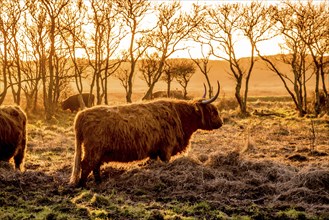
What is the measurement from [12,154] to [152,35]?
19.6 metres

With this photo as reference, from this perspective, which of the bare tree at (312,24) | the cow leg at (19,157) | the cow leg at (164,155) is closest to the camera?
the cow leg at (164,155)

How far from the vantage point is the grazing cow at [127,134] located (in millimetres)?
8422

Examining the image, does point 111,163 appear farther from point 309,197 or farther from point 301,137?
point 301,137

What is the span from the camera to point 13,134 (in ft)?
31.8

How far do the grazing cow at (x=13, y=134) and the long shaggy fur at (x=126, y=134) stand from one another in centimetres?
173

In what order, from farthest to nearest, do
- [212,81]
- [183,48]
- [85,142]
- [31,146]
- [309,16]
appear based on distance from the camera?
[212,81], [183,48], [309,16], [31,146], [85,142]

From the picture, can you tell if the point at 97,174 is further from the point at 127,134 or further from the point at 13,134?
the point at 13,134

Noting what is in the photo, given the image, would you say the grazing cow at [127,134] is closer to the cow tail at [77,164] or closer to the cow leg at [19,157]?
the cow tail at [77,164]

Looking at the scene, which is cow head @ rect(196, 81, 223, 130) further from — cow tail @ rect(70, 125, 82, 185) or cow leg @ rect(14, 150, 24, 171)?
cow leg @ rect(14, 150, 24, 171)

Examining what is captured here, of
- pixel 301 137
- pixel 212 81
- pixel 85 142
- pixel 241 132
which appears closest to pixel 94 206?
pixel 85 142

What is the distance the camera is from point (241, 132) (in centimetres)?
1867

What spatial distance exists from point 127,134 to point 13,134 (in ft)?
8.63

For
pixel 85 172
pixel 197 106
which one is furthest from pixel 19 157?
pixel 197 106

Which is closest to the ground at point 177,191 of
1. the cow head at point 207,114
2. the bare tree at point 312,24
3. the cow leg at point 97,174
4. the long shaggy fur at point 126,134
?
the cow leg at point 97,174
